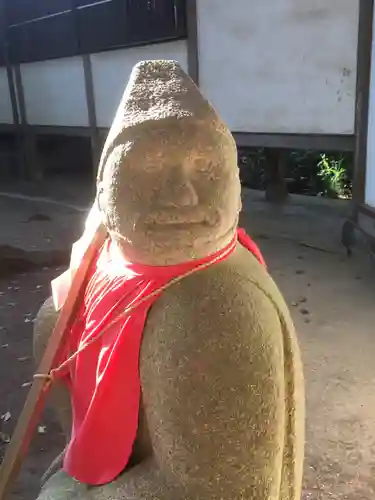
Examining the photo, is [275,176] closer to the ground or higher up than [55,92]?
closer to the ground

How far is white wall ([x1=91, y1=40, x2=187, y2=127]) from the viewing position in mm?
5777

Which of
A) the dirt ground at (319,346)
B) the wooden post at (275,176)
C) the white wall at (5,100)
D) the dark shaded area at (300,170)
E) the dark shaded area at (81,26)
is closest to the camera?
the dirt ground at (319,346)

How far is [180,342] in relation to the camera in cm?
91

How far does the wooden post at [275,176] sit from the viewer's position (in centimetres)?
621

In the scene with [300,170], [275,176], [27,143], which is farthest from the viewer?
[27,143]

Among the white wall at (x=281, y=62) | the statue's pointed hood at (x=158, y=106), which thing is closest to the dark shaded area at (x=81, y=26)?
the white wall at (x=281, y=62)

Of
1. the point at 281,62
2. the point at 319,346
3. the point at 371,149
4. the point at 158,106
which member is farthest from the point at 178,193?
the point at 281,62

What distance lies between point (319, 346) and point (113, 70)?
162 inches

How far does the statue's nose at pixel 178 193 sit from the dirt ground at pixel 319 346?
161 cm

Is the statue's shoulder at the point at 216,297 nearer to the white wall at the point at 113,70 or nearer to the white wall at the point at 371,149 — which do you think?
the white wall at the point at 371,149

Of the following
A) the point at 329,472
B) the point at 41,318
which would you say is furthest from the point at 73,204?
the point at 41,318

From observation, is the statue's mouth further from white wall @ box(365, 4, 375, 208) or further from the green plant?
the green plant

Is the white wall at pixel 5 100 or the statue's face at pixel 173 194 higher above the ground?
the statue's face at pixel 173 194

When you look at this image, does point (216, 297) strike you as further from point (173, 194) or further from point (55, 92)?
point (55, 92)
